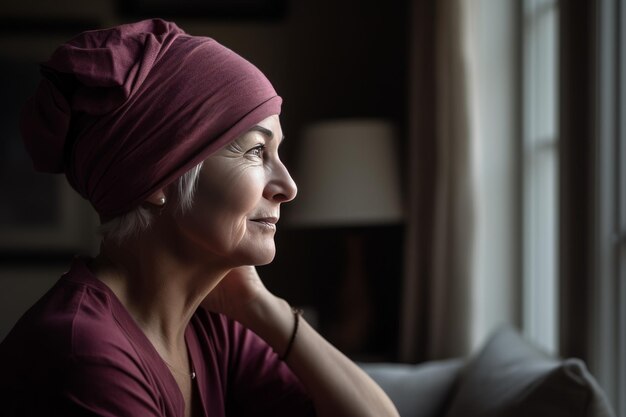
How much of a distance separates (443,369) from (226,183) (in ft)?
4.08

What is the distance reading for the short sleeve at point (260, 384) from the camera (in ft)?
4.62

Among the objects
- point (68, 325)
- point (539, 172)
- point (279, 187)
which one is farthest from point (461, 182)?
point (68, 325)


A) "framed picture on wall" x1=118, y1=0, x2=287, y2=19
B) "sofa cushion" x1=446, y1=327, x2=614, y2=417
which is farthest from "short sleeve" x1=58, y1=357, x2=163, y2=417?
"framed picture on wall" x1=118, y1=0, x2=287, y2=19

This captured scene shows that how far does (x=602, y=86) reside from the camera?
1.80 meters

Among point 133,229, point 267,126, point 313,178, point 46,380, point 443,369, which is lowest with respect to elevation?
point 443,369

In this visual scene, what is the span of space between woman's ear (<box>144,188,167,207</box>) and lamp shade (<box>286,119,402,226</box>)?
189 centimetres

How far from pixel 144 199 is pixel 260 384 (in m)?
0.45

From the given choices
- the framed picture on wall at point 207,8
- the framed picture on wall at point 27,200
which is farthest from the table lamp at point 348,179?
the framed picture on wall at point 27,200

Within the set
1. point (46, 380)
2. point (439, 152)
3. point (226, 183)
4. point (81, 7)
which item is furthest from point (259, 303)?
point (81, 7)

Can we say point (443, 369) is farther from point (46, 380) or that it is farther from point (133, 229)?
point (46, 380)

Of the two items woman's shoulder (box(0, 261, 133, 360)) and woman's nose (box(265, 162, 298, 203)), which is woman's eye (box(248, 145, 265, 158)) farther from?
woman's shoulder (box(0, 261, 133, 360))

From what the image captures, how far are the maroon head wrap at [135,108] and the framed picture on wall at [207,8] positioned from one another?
2528mm

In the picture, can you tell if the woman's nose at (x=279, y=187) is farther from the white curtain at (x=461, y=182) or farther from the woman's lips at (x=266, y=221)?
the white curtain at (x=461, y=182)

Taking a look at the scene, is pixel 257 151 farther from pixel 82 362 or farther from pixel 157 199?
pixel 82 362
